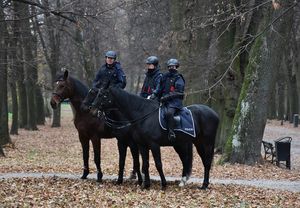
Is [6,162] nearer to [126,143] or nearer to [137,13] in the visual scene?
[126,143]

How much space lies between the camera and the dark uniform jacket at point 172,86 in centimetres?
1171

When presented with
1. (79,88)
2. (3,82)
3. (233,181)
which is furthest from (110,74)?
(3,82)

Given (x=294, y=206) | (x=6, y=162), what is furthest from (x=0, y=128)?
(x=294, y=206)

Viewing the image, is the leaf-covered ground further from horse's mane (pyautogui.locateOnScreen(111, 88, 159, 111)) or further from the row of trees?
the row of trees

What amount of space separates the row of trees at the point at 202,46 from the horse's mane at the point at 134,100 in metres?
1.33

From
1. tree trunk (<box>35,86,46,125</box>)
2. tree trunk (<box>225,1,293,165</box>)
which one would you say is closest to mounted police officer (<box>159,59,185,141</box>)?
tree trunk (<box>225,1,293,165</box>)

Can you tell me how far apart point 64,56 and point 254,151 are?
25.4 m

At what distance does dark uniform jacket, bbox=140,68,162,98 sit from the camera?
12.4m

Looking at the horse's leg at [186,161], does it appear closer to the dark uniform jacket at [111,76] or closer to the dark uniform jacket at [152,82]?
the dark uniform jacket at [152,82]

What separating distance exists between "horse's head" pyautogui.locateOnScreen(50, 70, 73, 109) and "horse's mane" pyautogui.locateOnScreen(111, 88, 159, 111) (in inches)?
53.6

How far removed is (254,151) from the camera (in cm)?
1823

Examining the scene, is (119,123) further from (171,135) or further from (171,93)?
(171,93)

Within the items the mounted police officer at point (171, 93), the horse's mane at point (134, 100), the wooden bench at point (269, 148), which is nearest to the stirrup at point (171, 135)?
the mounted police officer at point (171, 93)

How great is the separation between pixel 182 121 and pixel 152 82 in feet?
4.97
